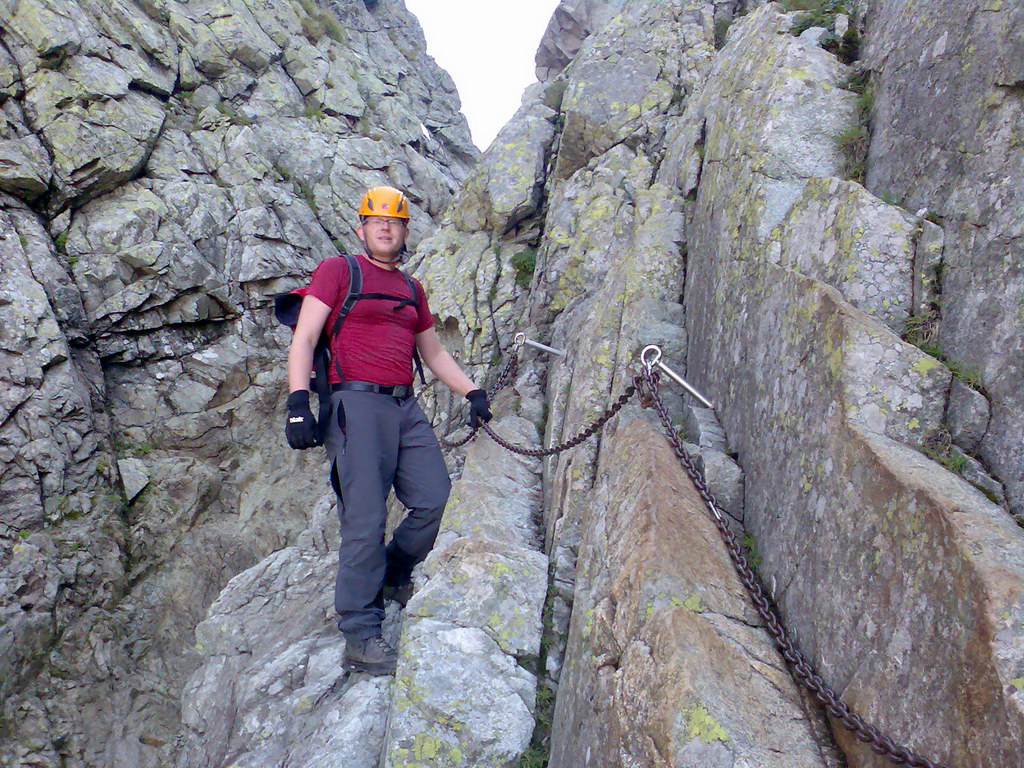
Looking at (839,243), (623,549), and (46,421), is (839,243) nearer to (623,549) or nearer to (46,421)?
(623,549)

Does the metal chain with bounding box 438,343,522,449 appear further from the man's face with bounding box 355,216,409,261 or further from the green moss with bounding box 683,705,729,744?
the green moss with bounding box 683,705,729,744

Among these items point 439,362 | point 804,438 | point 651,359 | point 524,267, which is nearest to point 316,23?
point 524,267

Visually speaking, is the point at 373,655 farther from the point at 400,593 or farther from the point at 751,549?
the point at 751,549

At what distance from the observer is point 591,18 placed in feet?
67.1

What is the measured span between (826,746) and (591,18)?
71.2 feet

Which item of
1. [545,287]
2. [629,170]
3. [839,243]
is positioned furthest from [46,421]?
[839,243]

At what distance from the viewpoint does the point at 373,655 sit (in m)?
5.82

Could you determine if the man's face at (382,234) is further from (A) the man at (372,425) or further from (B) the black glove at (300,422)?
(B) the black glove at (300,422)

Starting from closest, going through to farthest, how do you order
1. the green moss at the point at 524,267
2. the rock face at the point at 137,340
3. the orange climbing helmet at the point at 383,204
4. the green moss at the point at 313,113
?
the orange climbing helmet at the point at 383,204
the green moss at the point at 524,267
the rock face at the point at 137,340
the green moss at the point at 313,113

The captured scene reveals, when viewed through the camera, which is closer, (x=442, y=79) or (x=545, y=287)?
(x=545, y=287)

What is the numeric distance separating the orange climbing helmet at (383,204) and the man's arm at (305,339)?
1.09 m

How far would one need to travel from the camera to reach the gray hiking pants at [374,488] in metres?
5.81

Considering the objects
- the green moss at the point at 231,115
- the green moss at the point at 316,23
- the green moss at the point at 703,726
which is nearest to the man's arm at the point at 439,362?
the green moss at the point at 703,726

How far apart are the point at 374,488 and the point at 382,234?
2552 mm
